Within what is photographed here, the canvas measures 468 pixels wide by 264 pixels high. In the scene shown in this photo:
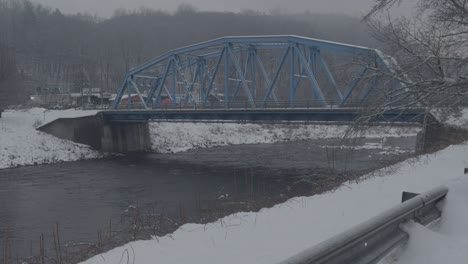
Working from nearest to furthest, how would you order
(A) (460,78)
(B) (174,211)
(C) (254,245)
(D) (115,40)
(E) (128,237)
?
(C) (254,245) → (E) (128,237) → (A) (460,78) → (B) (174,211) → (D) (115,40)

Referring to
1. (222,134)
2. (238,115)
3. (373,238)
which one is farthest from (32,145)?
(373,238)

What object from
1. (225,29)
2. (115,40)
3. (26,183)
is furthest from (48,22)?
(26,183)

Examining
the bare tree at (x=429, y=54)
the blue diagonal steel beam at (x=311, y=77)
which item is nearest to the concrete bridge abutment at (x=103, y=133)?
the blue diagonal steel beam at (x=311, y=77)

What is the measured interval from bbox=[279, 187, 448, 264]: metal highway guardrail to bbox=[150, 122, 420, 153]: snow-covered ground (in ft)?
143

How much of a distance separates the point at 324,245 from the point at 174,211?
1441 cm

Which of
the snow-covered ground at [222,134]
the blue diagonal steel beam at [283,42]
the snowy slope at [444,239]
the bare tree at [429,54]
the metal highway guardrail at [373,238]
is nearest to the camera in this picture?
the metal highway guardrail at [373,238]

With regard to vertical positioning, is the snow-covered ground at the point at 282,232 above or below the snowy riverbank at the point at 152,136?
above

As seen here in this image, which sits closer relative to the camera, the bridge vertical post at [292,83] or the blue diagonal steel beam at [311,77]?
the blue diagonal steel beam at [311,77]

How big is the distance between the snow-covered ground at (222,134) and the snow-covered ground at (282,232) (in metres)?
40.3

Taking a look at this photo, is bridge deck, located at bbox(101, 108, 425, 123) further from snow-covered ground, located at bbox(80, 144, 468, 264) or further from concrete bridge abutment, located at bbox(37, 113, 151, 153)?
snow-covered ground, located at bbox(80, 144, 468, 264)

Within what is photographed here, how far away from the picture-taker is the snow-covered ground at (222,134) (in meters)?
53.0

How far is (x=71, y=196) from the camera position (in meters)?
23.2

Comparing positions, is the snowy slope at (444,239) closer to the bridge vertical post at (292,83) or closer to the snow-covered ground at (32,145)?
the bridge vertical post at (292,83)

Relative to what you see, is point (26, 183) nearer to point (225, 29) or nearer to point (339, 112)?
point (339, 112)
